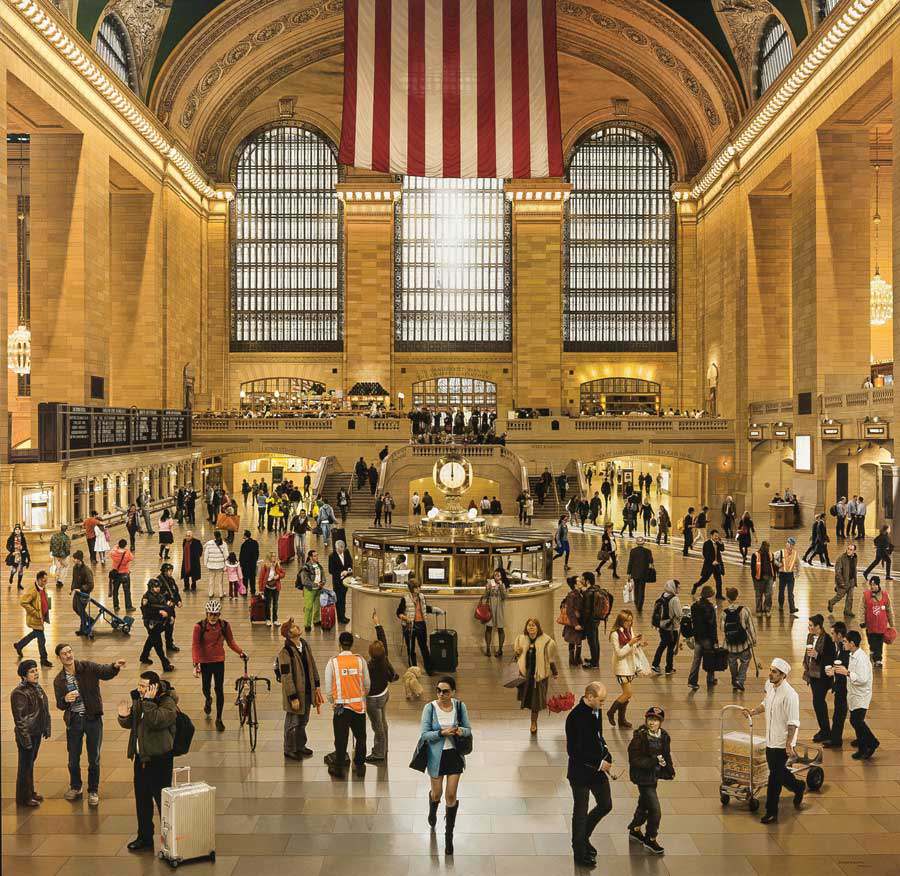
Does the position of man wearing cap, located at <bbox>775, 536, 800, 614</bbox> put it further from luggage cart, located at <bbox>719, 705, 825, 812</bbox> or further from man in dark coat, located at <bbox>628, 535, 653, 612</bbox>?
luggage cart, located at <bbox>719, 705, 825, 812</bbox>

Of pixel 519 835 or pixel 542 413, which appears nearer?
pixel 519 835

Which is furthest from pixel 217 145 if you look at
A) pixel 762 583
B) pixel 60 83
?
pixel 762 583

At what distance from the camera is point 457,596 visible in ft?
39.7

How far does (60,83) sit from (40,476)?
11.6 m

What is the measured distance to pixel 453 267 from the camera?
45.7 metres

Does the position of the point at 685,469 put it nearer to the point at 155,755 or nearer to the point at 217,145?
the point at 217,145

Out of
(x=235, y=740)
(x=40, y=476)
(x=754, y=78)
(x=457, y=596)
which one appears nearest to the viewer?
(x=235, y=740)

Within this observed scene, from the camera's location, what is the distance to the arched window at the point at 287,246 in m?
45.2

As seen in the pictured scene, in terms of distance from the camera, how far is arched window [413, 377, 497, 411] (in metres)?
45.4

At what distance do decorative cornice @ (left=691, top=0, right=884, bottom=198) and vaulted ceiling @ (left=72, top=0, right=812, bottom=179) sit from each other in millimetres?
1169

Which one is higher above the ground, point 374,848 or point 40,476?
point 40,476

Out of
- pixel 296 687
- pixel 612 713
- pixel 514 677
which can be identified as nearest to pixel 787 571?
pixel 612 713

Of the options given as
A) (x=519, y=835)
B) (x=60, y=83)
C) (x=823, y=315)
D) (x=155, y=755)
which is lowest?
(x=519, y=835)

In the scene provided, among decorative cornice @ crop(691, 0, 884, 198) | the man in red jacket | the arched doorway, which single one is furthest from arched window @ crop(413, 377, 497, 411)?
the man in red jacket
